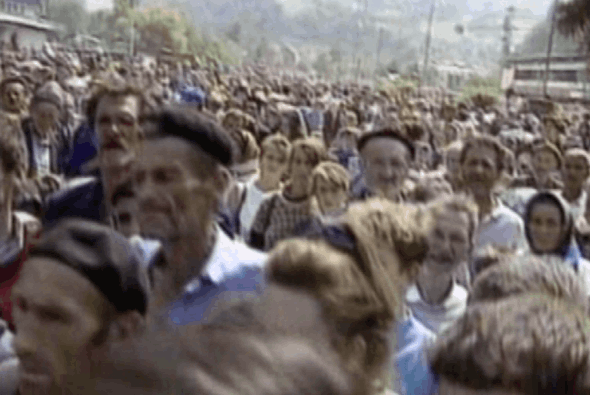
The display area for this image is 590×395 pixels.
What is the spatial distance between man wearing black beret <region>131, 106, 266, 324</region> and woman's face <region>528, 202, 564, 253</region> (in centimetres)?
225

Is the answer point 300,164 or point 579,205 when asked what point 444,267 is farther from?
point 579,205

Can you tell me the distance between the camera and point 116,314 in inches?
109

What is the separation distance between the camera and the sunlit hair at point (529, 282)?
311 centimetres

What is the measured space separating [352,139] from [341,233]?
25.3 feet

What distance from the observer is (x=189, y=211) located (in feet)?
12.0

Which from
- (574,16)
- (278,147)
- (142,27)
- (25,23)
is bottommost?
(142,27)

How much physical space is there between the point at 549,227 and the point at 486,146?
3.57 ft

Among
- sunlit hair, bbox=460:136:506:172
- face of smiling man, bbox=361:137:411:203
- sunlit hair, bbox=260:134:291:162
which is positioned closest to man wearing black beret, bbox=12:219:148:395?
face of smiling man, bbox=361:137:411:203

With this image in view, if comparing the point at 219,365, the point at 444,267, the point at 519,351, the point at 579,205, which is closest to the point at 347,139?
the point at 579,205

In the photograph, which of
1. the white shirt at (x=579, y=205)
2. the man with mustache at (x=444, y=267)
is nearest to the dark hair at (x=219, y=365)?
the man with mustache at (x=444, y=267)

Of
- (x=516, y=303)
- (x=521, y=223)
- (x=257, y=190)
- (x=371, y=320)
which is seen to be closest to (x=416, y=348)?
(x=371, y=320)

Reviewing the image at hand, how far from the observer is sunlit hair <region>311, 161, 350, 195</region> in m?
6.21

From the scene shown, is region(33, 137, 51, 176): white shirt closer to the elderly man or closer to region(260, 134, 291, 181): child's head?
region(260, 134, 291, 181): child's head

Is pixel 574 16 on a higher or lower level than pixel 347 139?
higher
